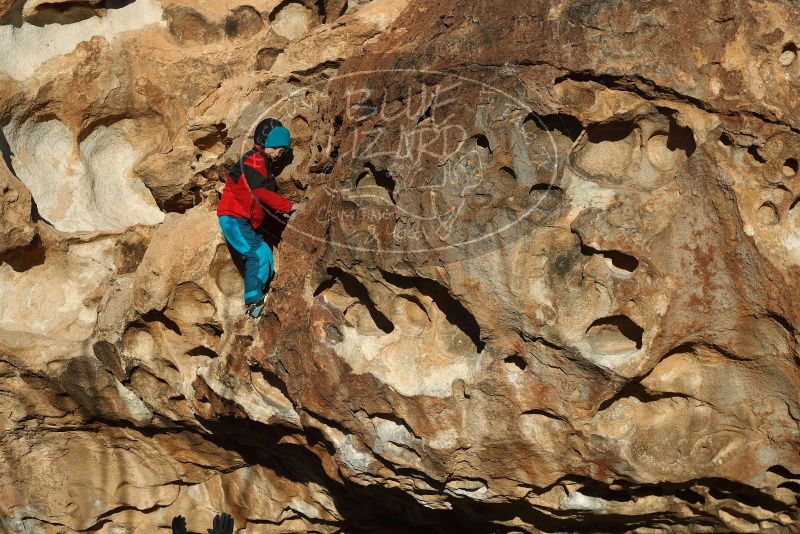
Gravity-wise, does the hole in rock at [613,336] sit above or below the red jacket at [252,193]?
below

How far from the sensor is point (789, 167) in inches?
151

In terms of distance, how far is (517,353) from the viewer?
419 cm

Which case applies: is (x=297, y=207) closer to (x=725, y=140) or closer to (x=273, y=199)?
(x=273, y=199)

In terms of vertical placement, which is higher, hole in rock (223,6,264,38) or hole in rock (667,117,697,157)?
hole in rock (223,6,264,38)

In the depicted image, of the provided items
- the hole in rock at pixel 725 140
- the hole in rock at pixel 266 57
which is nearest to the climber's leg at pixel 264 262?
the hole in rock at pixel 266 57

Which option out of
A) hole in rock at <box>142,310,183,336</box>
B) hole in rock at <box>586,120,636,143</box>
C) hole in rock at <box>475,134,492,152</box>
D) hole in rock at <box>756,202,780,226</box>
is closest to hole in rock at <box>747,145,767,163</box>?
hole in rock at <box>756,202,780,226</box>

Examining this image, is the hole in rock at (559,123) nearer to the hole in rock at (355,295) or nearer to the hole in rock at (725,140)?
the hole in rock at (725,140)

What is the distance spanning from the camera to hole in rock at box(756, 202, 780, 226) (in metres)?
3.88

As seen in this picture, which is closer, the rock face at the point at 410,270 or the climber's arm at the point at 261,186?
the rock face at the point at 410,270

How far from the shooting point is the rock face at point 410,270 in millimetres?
3912

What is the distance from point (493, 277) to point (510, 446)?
2.65ft

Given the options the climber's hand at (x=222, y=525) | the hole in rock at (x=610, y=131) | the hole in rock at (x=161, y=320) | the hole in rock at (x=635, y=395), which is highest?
the hole in rock at (x=610, y=131)

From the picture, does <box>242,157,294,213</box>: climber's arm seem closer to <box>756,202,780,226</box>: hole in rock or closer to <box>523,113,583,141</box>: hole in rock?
<box>523,113,583,141</box>: hole in rock

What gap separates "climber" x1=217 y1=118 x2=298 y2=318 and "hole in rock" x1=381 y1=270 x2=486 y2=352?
0.74 metres
